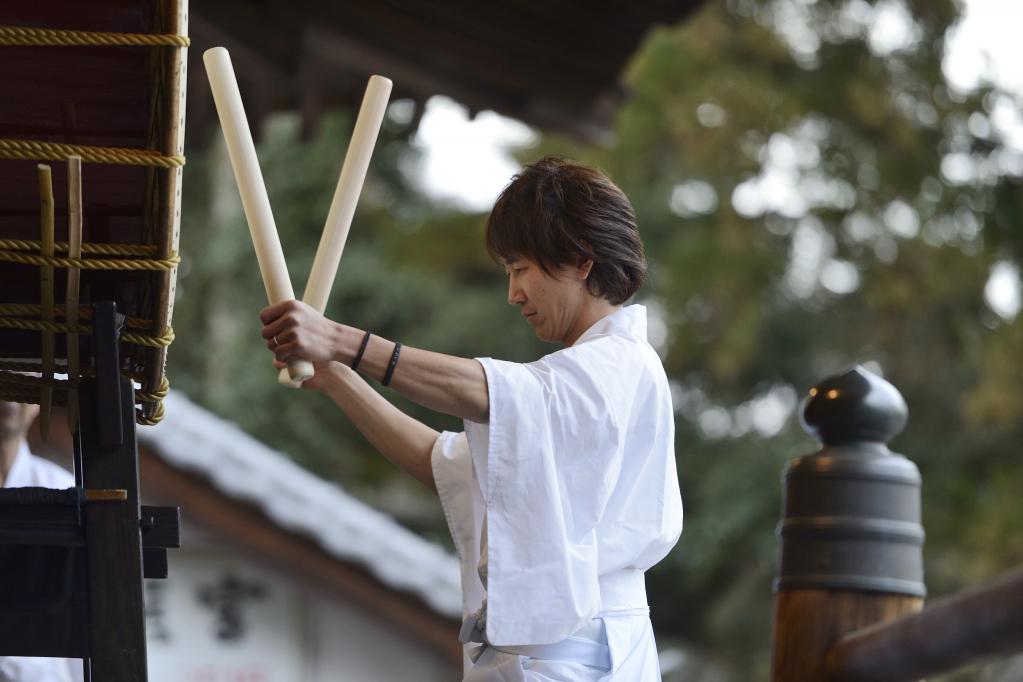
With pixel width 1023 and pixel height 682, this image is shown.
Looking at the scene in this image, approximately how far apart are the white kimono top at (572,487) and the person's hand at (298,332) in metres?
0.23

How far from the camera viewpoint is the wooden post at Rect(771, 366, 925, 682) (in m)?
2.10

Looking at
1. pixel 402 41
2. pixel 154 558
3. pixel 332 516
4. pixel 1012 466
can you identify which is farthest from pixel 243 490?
pixel 1012 466

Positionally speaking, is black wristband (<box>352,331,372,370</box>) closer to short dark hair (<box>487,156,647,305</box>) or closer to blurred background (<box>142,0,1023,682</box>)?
short dark hair (<box>487,156,647,305</box>)

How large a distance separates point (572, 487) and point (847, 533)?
0.54 m

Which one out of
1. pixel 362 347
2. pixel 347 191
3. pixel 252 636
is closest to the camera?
pixel 362 347

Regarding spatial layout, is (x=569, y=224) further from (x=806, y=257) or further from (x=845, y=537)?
(x=806, y=257)

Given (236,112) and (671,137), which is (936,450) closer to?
(671,137)

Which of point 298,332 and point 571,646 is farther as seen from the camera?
point 571,646

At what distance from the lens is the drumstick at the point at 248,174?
1668 mm

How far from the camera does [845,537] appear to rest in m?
2.11

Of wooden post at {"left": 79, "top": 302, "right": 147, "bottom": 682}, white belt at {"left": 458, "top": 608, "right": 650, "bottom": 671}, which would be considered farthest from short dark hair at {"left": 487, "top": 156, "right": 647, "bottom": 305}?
wooden post at {"left": 79, "top": 302, "right": 147, "bottom": 682}

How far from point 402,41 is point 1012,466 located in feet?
22.2

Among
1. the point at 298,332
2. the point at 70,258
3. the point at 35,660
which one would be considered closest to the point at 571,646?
the point at 298,332

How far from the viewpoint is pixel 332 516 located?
16.3 feet
